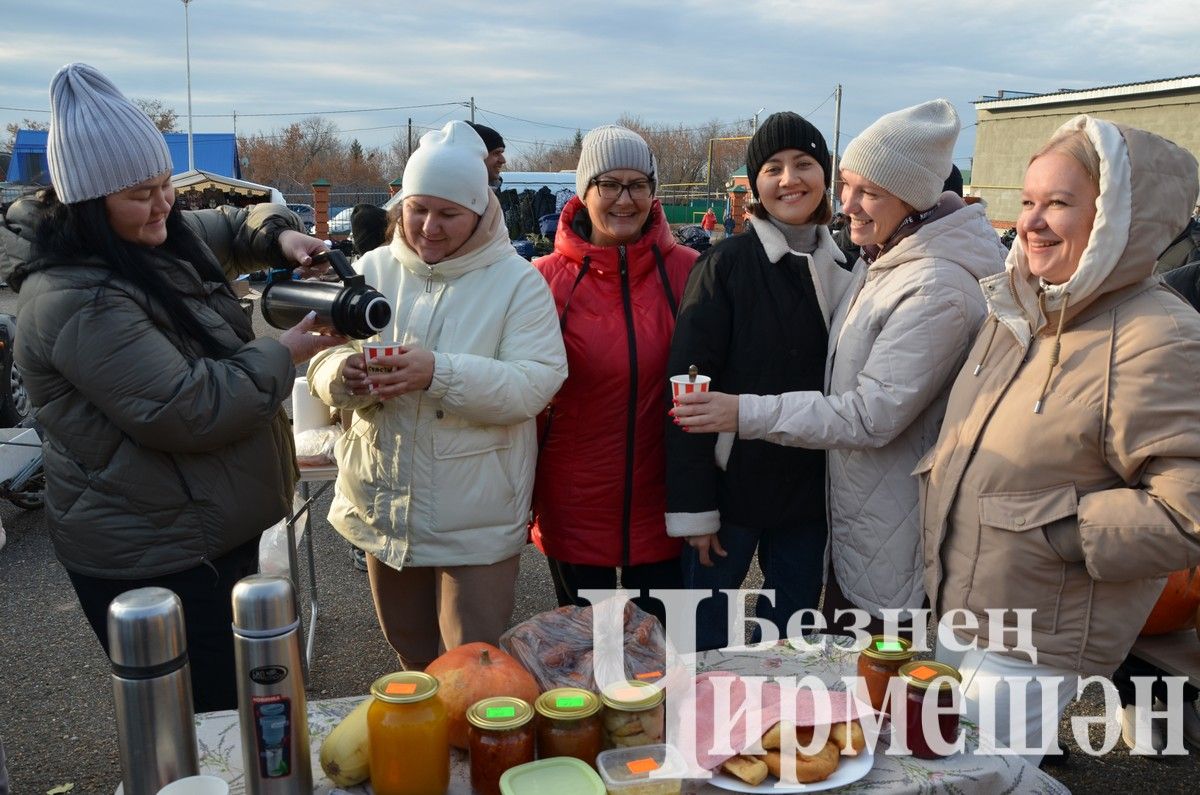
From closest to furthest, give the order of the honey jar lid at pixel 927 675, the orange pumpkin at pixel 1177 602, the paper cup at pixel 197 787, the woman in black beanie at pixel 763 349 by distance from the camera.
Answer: the paper cup at pixel 197 787 → the honey jar lid at pixel 927 675 → the woman in black beanie at pixel 763 349 → the orange pumpkin at pixel 1177 602

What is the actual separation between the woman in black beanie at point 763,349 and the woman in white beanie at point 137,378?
3.58 ft

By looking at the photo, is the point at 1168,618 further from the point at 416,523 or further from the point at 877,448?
the point at 416,523

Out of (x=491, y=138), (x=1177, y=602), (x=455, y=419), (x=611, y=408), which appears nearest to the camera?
(x=455, y=419)

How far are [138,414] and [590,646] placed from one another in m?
1.10

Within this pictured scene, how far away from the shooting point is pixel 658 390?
2.66 metres

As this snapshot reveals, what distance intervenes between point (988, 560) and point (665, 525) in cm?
100

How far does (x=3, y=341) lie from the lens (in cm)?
535

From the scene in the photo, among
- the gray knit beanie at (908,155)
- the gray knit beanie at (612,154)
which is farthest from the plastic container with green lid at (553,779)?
the gray knit beanie at (612,154)

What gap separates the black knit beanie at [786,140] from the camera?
2.51 m

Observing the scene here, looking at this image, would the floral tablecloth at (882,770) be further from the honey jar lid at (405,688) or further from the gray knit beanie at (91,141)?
the gray knit beanie at (91,141)

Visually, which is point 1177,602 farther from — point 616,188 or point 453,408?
point 453,408

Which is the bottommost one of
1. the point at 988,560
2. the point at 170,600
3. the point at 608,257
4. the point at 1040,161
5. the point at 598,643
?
the point at 598,643

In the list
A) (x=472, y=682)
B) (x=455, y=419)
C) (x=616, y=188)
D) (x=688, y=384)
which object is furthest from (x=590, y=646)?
(x=616, y=188)

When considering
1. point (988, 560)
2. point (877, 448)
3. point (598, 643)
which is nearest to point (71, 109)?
point (598, 643)
